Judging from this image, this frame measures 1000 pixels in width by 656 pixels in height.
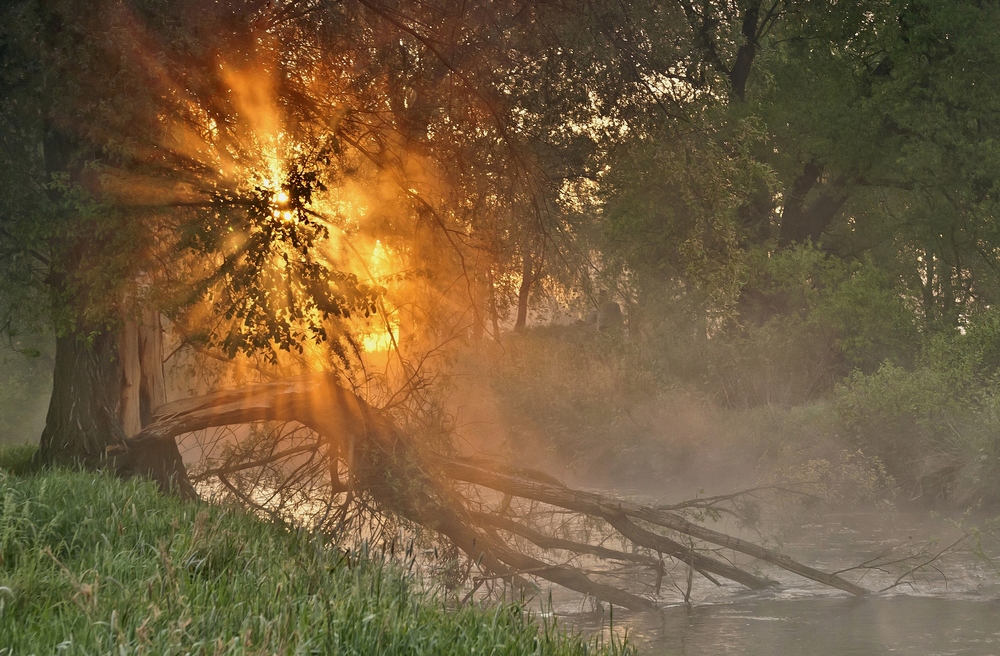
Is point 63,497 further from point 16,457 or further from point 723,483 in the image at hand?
point 723,483

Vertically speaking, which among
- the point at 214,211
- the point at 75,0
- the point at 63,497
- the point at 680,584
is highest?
the point at 75,0

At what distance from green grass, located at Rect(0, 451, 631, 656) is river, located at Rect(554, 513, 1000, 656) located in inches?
193

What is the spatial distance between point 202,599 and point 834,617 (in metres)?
10.2

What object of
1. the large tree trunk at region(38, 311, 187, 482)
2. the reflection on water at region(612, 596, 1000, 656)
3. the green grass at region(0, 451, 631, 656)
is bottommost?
the reflection on water at region(612, 596, 1000, 656)

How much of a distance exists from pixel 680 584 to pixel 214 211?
9.06 m

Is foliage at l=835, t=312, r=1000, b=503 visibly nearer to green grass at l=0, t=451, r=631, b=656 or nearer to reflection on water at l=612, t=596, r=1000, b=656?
reflection on water at l=612, t=596, r=1000, b=656

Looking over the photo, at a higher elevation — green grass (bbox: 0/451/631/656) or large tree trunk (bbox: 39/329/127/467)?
large tree trunk (bbox: 39/329/127/467)

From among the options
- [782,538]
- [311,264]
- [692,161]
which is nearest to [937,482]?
[782,538]

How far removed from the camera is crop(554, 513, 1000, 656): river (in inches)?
460

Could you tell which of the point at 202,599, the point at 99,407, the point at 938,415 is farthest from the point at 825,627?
the point at 202,599

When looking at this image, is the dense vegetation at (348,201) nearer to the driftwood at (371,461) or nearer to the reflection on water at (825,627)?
the driftwood at (371,461)

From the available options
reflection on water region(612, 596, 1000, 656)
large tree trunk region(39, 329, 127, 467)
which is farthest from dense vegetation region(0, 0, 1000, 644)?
reflection on water region(612, 596, 1000, 656)

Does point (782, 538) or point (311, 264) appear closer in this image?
point (311, 264)

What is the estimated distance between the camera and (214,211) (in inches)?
370
